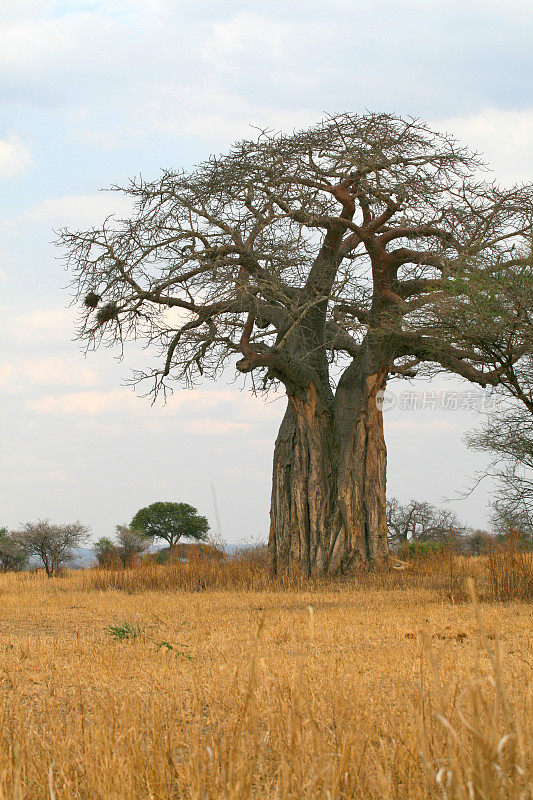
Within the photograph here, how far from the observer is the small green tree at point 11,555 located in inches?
1083

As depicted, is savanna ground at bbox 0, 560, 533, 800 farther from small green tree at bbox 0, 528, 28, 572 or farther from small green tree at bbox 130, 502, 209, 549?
small green tree at bbox 130, 502, 209, 549

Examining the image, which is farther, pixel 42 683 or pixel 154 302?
pixel 154 302

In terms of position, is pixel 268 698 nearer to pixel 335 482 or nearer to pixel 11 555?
pixel 335 482

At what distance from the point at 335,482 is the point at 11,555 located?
17415 mm

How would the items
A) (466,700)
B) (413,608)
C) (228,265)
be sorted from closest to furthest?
(466,700) → (413,608) → (228,265)

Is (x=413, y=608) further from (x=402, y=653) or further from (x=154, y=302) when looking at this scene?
(x=154, y=302)

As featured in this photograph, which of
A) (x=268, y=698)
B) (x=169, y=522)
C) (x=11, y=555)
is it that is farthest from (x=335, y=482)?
(x=169, y=522)

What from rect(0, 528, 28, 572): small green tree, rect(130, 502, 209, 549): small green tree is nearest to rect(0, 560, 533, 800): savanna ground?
rect(0, 528, 28, 572): small green tree

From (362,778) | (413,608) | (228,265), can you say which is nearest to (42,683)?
(362,778)

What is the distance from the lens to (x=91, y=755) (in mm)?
3113

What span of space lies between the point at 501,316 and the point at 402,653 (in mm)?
4902

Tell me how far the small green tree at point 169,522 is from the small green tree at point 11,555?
6582mm

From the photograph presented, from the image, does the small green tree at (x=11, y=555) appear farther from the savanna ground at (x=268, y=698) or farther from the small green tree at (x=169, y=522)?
the savanna ground at (x=268, y=698)

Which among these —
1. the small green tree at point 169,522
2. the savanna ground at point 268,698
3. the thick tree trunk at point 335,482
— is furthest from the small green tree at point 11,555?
the savanna ground at point 268,698
